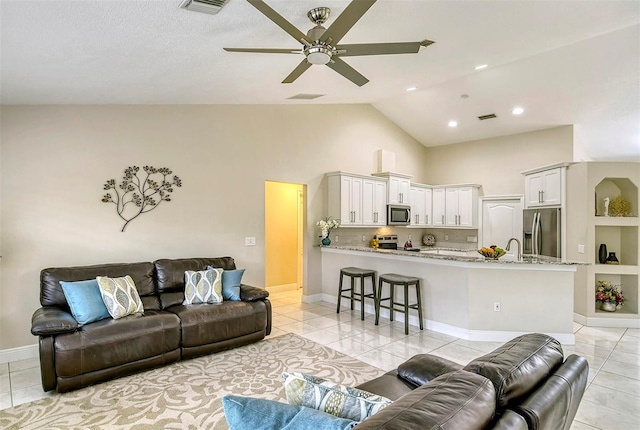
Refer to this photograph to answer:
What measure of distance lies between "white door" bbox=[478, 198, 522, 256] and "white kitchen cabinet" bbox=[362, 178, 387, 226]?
2261mm

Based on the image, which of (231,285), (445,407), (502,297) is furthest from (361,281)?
(445,407)

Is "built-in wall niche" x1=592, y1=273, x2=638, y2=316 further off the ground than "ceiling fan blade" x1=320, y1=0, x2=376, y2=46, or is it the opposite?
"ceiling fan blade" x1=320, y1=0, x2=376, y2=46

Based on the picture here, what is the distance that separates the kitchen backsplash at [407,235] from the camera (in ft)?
22.4

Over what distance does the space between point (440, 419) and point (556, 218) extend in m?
5.57

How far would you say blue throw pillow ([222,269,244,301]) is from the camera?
4289 millimetres

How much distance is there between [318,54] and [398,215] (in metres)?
5.06

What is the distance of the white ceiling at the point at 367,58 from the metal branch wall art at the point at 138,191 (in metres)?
0.89

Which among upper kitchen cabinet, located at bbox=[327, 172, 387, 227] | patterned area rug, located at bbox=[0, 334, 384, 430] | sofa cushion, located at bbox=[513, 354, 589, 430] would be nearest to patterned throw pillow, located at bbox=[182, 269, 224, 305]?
patterned area rug, located at bbox=[0, 334, 384, 430]

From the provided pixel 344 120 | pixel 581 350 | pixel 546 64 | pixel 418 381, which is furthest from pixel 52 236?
pixel 546 64

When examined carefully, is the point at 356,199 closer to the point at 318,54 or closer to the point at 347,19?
the point at 318,54

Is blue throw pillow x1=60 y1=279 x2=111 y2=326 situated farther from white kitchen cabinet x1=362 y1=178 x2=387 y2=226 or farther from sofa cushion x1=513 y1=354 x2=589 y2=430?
white kitchen cabinet x1=362 y1=178 x2=387 y2=226

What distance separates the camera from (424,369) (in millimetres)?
2094

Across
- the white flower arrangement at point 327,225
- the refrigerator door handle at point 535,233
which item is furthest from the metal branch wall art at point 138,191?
the refrigerator door handle at point 535,233

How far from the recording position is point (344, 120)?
692 cm
